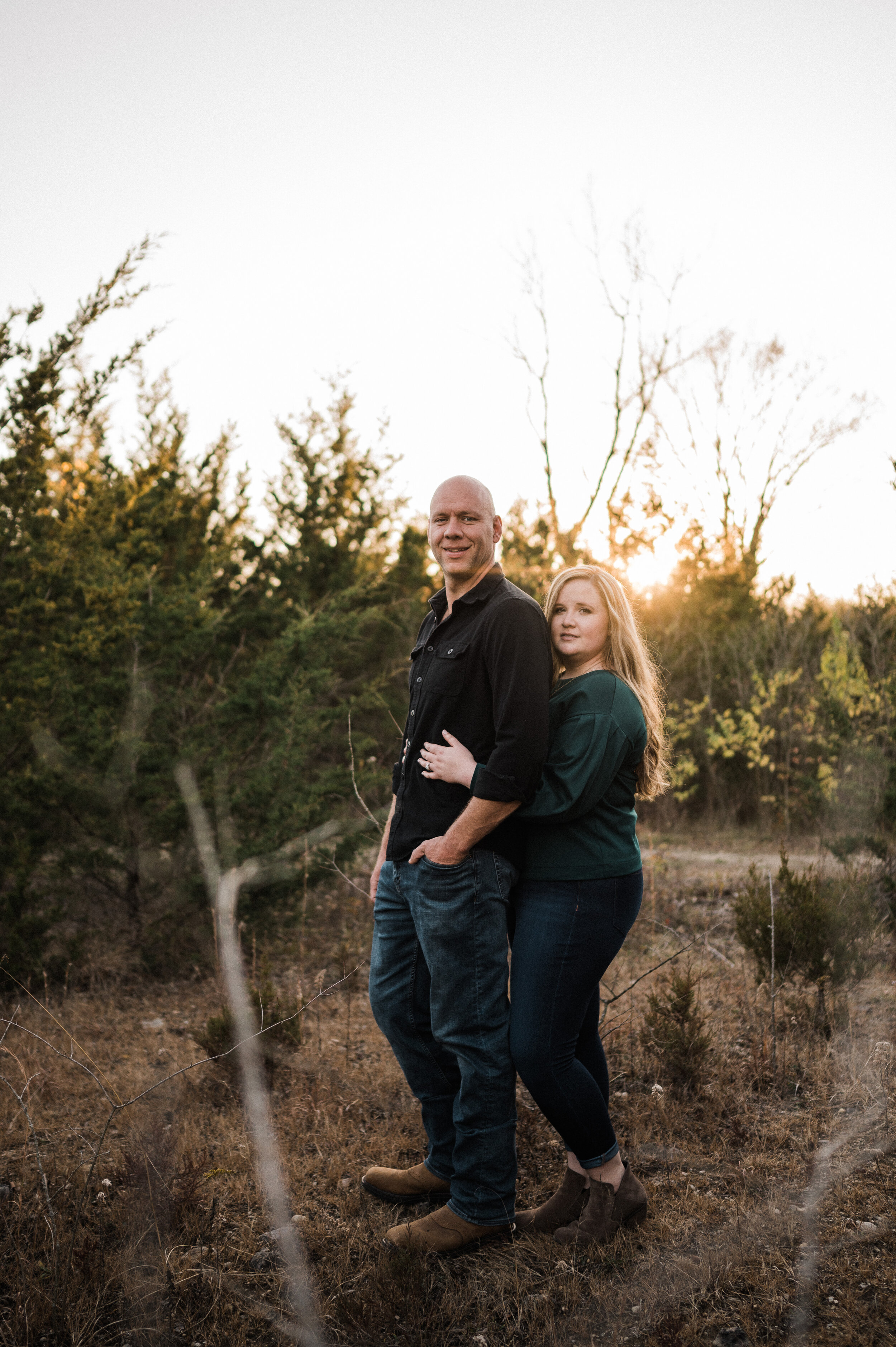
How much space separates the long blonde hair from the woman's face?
0.02 metres

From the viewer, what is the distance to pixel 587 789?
224cm

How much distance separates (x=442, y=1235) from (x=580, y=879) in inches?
43.6

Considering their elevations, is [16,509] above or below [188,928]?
above

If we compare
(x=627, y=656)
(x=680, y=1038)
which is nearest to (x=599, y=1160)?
(x=680, y=1038)

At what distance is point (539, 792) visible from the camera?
7.50 feet

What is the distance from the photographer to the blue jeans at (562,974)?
7.42 feet

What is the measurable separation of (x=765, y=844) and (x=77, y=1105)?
7900mm

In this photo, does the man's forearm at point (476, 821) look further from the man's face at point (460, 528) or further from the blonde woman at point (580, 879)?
the man's face at point (460, 528)

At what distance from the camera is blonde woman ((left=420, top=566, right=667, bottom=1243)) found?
226 cm

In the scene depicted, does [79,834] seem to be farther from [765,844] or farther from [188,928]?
[765,844]

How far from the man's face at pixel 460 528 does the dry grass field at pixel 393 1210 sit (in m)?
1.72

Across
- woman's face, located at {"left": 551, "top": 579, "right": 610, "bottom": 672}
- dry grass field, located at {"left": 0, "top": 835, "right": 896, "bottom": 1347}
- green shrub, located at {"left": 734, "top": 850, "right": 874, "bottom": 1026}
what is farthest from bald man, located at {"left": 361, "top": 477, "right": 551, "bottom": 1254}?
green shrub, located at {"left": 734, "top": 850, "right": 874, "bottom": 1026}

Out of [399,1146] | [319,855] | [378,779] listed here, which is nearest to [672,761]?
[378,779]

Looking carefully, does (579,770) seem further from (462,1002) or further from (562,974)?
(462,1002)
